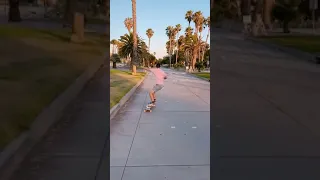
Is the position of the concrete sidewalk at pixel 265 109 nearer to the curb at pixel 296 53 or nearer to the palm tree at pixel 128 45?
the curb at pixel 296 53

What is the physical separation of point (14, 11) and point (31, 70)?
0.43 metres

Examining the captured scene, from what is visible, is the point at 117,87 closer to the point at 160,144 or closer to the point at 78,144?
Answer: the point at 160,144

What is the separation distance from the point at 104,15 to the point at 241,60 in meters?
1.18

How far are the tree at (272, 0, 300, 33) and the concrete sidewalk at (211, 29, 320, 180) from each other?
245 millimetres

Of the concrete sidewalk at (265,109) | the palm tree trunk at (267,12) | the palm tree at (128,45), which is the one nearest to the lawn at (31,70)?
the concrete sidewalk at (265,109)

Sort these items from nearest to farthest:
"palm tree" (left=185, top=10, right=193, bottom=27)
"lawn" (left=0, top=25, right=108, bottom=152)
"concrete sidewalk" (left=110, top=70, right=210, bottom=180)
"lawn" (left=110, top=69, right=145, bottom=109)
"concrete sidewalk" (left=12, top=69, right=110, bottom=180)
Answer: "lawn" (left=0, top=25, right=108, bottom=152) < "concrete sidewalk" (left=12, top=69, right=110, bottom=180) < "concrete sidewalk" (left=110, top=70, right=210, bottom=180) < "lawn" (left=110, top=69, right=145, bottom=109) < "palm tree" (left=185, top=10, right=193, bottom=27)

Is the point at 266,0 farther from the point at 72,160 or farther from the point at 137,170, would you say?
the point at 137,170

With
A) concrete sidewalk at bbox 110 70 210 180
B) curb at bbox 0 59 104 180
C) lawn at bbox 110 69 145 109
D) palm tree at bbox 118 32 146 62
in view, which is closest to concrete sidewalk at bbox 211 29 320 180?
concrete sidewalk at bbox 110 70 210 180

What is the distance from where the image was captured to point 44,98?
97.1 inches

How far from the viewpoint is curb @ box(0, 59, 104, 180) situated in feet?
7.97

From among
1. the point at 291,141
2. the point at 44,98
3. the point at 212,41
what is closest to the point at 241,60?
the point at 212,41

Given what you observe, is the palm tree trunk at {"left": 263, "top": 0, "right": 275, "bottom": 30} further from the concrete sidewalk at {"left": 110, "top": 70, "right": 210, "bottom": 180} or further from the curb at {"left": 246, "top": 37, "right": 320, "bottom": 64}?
the concrete sidewalk at {"left": 110, "top": 70, "right": 210, "bottom": 180}

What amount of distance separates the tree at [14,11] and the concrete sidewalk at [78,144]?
712mm

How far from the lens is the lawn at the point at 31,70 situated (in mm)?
2330
